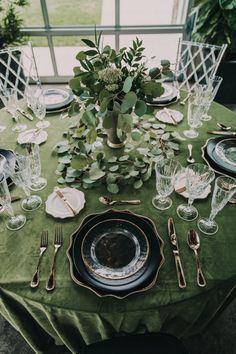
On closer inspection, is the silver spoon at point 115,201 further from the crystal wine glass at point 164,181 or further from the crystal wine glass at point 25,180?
the crystal wine glass at point 25,180

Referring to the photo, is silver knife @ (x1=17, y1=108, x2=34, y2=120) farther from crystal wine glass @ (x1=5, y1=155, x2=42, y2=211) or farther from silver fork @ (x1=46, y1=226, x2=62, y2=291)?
silver fork @ (x1=46, y1=226, x2=62, y2=291)

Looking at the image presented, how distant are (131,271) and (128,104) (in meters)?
0.60

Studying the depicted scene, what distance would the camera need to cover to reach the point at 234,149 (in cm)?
130

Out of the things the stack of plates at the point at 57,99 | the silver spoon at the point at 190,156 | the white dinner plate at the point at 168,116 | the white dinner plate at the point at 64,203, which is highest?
the stack of plates at the point at 57,99

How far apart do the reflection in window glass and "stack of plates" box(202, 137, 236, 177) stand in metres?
4.08

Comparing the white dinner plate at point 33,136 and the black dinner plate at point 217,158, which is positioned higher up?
the black dinner plate at point 217,158

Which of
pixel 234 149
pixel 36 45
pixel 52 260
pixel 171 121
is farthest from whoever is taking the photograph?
pixel 36 45

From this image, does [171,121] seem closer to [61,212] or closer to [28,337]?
[61,212]

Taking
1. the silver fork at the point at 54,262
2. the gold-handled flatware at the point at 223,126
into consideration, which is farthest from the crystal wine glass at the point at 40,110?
the gold-handled flatware at the point at 223,126

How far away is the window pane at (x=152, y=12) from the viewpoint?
3.24m

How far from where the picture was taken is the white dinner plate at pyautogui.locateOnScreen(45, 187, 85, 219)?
1.06 m

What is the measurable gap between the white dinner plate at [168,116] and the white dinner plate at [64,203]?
0.69 m

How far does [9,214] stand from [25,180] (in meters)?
0.15

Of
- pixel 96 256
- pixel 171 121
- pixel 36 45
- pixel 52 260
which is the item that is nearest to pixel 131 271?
pixel 96 256
